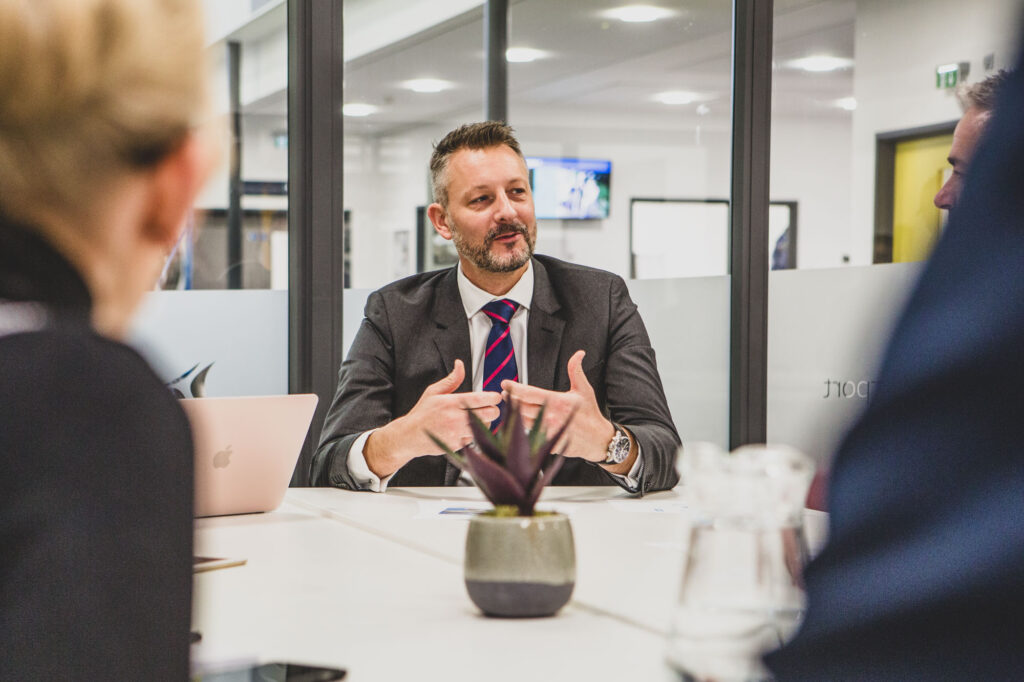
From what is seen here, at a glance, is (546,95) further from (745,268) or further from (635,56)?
(745,268)

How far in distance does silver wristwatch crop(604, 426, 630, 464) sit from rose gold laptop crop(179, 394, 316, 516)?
658 millimetres

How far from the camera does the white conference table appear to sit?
1161 mm

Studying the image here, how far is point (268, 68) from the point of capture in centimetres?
380

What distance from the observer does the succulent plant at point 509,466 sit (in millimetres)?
1295

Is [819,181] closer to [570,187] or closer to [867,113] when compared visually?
[867,113]

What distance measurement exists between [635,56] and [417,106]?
1.14 meters

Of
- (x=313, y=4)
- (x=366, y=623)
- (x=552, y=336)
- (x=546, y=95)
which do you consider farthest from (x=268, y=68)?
(x=366, y=623)

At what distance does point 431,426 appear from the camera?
7.50ft

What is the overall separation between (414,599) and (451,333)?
138cm

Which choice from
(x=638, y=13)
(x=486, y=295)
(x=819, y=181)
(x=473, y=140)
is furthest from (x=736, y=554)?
(x=819, y=181)

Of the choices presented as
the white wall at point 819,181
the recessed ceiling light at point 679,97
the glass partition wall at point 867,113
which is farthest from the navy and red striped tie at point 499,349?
the white wall at point 819,181

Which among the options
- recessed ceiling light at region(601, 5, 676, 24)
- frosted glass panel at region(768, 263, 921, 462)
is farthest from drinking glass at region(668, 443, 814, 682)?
recessed ceiling light at region(601, 5, 676, 24)

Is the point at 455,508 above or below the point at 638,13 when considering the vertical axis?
below

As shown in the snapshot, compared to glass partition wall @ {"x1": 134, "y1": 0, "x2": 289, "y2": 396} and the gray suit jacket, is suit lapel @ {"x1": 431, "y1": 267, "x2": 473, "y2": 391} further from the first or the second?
glass partition wall @ {"x1": 134, "y1": 0, "x2": 289, "y2": 396}
